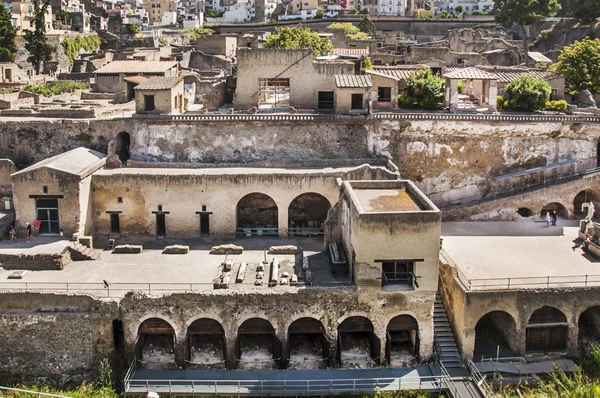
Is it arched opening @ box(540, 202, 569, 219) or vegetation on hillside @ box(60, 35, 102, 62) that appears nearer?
arched opening @ box(540, 202, 569, 219)

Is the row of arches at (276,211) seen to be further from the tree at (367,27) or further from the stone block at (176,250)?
the tree at (367,27)

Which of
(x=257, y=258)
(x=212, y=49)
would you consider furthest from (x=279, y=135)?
(x=212, y=49)

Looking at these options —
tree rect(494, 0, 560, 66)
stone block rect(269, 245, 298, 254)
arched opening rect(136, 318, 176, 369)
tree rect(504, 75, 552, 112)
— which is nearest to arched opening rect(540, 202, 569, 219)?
tree rect(504, 75, 552, 112)

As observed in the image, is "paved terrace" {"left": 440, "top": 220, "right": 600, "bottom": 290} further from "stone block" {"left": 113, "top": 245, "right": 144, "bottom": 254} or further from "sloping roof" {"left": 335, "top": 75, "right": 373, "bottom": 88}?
"stone block" {"left": 113, "top": 245, "right": 144, "bottom": 254}

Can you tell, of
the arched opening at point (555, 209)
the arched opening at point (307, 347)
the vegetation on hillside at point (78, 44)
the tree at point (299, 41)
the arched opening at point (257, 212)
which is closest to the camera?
the arched opening at point (307, 347)

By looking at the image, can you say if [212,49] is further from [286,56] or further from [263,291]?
[263,291]

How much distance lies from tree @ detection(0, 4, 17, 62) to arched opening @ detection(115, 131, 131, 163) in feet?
132

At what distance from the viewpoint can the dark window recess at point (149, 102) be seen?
4406 centimetres

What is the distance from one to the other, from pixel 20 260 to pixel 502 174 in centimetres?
2930

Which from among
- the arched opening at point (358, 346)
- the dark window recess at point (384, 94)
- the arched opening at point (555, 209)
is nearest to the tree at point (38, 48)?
the dark window recess at point (384, 94)

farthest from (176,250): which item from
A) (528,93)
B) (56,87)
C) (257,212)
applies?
(56,87)

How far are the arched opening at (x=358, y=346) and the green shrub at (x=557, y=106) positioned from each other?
25598 mm

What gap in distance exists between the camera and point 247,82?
4869cm

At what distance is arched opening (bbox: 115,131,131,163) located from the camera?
142 ft
